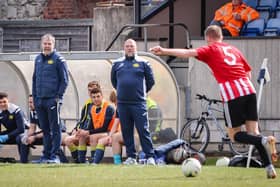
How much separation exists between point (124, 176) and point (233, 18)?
1094cm

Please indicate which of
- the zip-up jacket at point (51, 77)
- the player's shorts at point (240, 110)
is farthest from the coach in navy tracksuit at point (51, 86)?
the player's shorts at point (240, 110)

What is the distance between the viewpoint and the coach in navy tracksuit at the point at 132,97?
23734 millimetres

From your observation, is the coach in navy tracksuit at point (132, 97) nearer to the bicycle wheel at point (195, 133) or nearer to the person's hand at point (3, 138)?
the person's hand at point (3, 138)

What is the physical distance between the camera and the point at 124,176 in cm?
2019

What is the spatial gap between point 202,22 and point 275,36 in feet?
12.7

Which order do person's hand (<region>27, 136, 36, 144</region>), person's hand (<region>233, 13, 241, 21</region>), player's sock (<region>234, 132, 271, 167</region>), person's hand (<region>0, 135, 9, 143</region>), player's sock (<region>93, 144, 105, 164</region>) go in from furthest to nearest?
person's hand (<region>233, 13, 241, 21</region>) < person's hand (<region>0, 135, 9, 143</region>) < person's hand (<region>27, 136, 36, 144</region>) < player's sock (<region>93, 144, 105, 164</region>) < player's sock (<region>234, 132, 271, 167</region>)

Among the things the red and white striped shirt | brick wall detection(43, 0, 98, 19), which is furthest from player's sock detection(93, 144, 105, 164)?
brick wall detection(43, 0, 98, 19)

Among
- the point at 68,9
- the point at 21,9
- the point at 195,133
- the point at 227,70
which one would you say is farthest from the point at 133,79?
the point at 21,9

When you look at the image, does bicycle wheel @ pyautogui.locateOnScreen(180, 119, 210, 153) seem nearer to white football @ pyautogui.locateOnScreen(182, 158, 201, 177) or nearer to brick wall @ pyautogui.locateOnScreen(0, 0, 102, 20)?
A: white football @ pyautogui.locateOnScreen(182, 158, 201, 177)

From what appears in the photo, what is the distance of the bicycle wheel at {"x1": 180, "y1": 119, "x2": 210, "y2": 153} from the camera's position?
28672mm

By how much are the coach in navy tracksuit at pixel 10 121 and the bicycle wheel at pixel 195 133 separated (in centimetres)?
356

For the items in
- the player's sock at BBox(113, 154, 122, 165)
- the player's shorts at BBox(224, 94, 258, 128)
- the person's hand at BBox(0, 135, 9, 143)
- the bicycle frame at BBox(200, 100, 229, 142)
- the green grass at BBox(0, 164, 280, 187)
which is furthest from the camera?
the bicycle frame at BBox(200, 100, 229, 142)

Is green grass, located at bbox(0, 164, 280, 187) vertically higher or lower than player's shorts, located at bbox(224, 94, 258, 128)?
lower

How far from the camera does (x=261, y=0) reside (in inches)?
1234
